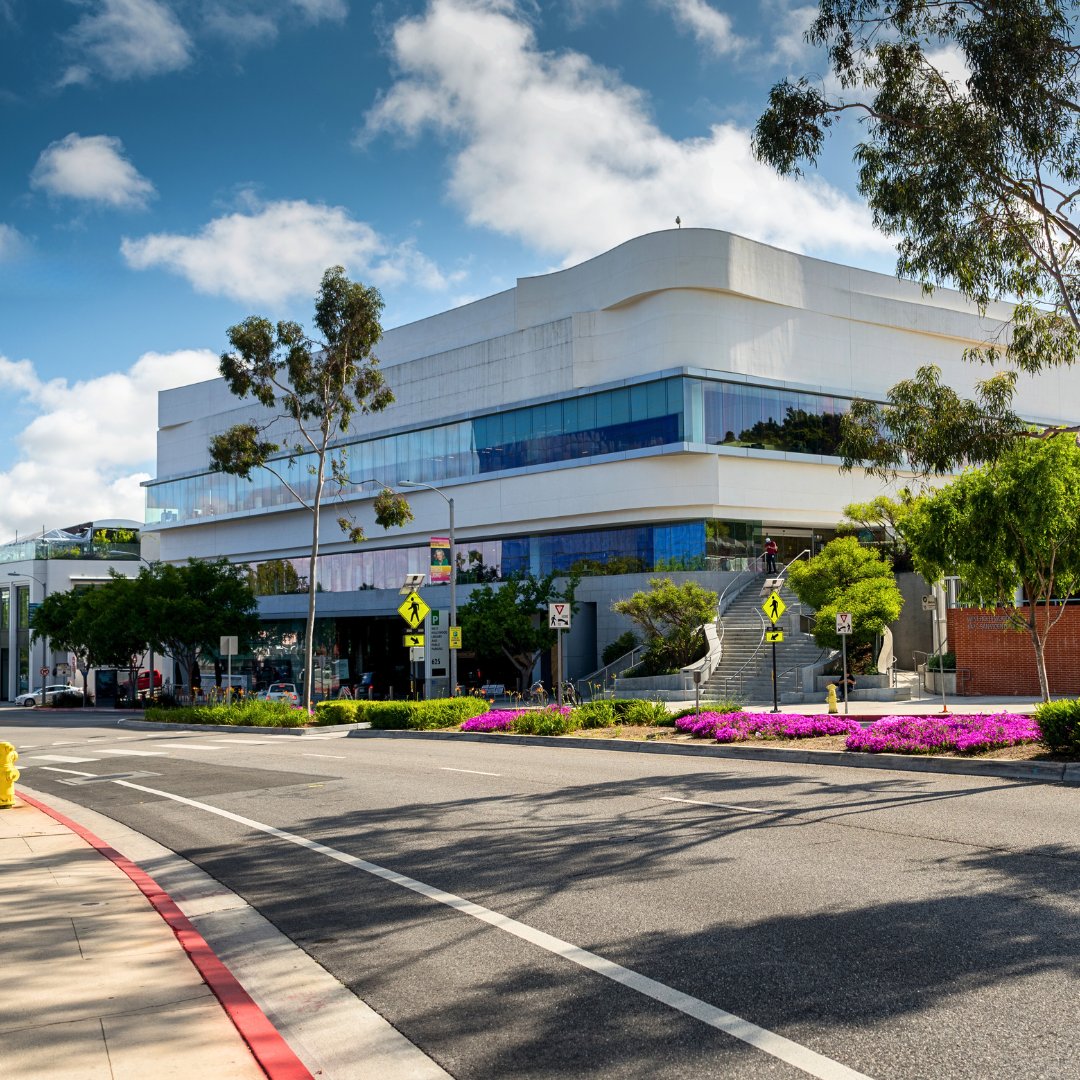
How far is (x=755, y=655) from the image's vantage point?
3888 centimetres

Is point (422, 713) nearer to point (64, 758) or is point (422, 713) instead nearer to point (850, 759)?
point (64, 758)

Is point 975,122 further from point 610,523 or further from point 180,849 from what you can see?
point 610,523

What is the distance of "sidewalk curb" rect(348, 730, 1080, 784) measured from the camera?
15.0 m

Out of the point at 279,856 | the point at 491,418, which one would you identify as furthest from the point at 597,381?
the point at 279,856

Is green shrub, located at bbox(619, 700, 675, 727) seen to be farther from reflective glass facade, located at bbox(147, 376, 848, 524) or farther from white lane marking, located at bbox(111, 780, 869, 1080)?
reflective glass facade, located at bbox(147, 376, 848, 524)

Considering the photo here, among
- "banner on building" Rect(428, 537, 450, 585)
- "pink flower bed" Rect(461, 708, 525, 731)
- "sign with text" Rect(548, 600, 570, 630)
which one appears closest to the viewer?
"pink flower bed" Rect(461, 708, 525, 731)

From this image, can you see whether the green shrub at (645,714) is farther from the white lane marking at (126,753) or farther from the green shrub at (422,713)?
the white lane marking at (126,753)

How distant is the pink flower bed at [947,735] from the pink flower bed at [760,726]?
90 centimetres

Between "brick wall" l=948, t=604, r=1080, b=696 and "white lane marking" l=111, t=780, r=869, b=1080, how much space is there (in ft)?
84.2

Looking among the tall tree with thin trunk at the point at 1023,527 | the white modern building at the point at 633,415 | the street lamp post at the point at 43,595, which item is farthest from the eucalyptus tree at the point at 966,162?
the street lamp post at the point at 43,595

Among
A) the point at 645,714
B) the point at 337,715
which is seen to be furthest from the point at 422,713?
the point at 645,714

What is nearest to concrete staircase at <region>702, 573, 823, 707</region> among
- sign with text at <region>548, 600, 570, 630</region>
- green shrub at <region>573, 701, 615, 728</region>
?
sign with text at <region>548, 600, 570, 630</region>

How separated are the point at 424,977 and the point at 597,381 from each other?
1778 inches

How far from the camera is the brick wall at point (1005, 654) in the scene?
3089 cm
